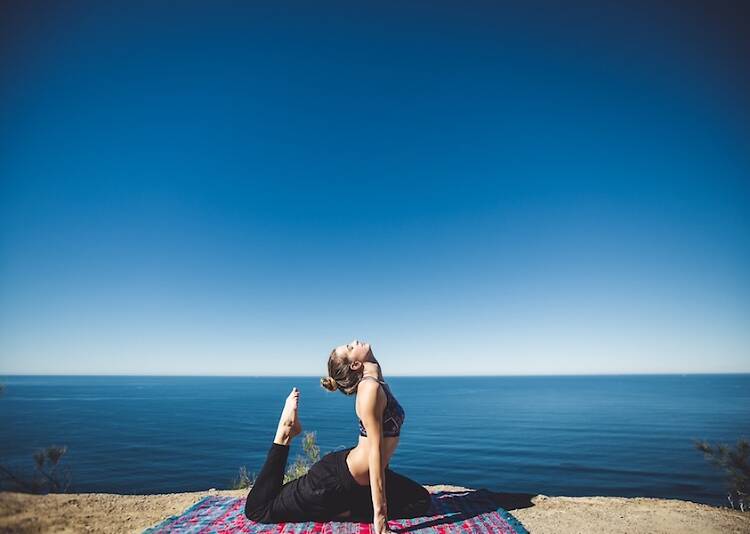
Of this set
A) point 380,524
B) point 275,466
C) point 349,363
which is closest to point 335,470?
point 275,466

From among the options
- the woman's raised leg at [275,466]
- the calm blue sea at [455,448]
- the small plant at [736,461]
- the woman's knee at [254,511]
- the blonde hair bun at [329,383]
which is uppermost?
the blonde hair bun at [329,383]

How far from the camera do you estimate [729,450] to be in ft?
29.0

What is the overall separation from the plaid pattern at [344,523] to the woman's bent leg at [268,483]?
186 mm

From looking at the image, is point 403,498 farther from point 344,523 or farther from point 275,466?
point 275,466

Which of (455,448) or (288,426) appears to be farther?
(455,448)

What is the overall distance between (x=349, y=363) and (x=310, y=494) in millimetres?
1534

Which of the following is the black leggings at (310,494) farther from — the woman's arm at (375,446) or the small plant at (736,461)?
the small plant at (736,461)

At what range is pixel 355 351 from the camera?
4.69 metres

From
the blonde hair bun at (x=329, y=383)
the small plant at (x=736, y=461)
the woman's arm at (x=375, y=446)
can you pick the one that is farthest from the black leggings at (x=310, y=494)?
the small plant at (x=736, y=461)

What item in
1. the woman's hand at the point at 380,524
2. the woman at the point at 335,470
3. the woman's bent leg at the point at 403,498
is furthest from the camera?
the woman's bent leg at the point at 403,498

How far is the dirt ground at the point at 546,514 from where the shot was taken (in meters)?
5.20

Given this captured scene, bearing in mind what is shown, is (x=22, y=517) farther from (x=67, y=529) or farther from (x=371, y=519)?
(x=371, y=519)

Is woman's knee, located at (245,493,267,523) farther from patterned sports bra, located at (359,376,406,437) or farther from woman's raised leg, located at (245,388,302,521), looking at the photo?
patterned sports bra, located at (359,376,406,437)

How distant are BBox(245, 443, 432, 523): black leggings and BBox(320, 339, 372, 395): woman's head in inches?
30.7
